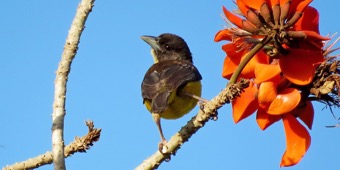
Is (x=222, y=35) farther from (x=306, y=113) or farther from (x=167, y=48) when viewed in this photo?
(x=167, y=48)

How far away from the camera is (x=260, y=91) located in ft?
7.70

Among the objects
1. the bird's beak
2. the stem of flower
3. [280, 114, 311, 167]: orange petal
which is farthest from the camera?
the bird's beak

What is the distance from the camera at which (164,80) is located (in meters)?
5.32

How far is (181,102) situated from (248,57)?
3387 mm

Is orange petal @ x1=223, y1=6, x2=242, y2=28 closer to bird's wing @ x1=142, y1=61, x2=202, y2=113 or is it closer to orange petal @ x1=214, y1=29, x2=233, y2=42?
orange petal @ x1=214, y1=29, x2=233, y2=42

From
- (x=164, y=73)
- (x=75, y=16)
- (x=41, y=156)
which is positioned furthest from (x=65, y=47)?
(x=164, y=73)

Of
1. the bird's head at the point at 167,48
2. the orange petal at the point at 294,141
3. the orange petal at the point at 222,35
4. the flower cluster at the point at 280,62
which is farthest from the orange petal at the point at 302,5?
the bird's head at the point at 167,48

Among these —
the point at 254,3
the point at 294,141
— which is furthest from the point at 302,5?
the point at 294,141

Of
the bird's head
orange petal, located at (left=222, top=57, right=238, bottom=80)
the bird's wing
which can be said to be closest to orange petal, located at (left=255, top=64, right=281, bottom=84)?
orange petal, located at (left=222, top=57, right=238, bottom=80)

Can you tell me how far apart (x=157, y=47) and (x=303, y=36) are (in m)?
4.99

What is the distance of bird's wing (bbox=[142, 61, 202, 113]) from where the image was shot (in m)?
4.99

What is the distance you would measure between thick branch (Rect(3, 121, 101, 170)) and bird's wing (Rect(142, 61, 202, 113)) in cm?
225

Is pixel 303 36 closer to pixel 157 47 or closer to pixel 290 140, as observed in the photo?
pixel 290 140

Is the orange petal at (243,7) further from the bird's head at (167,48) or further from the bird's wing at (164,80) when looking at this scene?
the bird's head at (167,48)
